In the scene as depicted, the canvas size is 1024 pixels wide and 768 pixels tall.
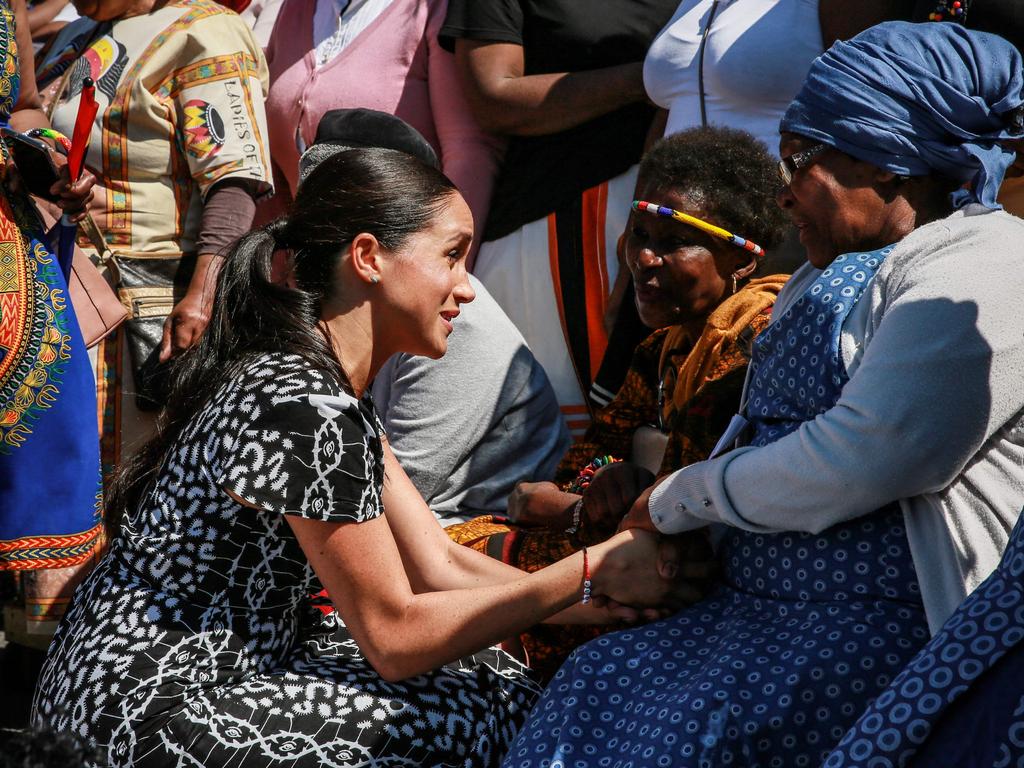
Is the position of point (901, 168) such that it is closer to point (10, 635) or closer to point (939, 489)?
point (939, 489)

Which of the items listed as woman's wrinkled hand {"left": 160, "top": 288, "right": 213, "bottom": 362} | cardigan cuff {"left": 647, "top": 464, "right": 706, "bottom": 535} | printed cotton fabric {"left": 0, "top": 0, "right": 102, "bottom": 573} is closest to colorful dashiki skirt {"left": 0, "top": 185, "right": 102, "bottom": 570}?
printed cotton fabric {"left": 0, "top": 0, "right": 102, "bottom": 573}

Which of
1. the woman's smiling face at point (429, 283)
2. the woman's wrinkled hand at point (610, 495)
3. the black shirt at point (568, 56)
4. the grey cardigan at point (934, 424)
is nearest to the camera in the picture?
the grey cardigan at point (934, 424)

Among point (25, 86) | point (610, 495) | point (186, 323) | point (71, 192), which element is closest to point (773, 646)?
point (610, 495)

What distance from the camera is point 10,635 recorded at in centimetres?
427

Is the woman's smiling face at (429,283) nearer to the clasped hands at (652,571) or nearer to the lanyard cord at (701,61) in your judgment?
the clasped hands at (652,571)

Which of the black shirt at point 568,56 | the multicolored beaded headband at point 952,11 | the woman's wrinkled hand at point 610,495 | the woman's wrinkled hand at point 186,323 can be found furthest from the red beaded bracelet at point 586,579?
the black shirt at point 568,56

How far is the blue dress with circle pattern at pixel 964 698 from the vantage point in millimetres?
1550

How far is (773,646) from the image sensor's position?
7.33 ft

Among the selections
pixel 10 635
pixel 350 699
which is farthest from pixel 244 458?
pixel 10 635

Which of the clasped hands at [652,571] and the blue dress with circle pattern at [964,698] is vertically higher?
the blue dress with circle pattern at [964,698]

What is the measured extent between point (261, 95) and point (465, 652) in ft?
8.91

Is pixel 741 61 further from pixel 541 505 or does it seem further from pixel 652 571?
pixel 652 571

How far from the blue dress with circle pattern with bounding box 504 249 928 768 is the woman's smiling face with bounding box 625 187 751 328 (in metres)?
0.90

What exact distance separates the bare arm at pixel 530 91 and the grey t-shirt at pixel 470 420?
0.74 m
